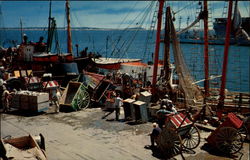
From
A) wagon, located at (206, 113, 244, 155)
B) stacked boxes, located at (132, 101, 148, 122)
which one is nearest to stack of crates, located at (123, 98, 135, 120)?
stacked boxes, located at (132, 101, 148, 122)

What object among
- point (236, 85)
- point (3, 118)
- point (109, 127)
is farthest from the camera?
point (236, 85)

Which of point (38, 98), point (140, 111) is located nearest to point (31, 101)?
point (38, 98)

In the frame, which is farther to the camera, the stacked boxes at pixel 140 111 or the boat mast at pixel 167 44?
the boat mast at pixel 167 44

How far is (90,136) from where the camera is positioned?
14.2 meters

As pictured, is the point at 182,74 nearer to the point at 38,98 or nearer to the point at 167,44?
the point at 167,44

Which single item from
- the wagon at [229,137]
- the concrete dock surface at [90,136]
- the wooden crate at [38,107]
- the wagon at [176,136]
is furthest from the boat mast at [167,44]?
the wooden crate at [38,107]

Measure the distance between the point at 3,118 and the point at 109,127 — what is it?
7164 millimetres

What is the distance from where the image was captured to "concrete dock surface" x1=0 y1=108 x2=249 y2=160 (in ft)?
38.9

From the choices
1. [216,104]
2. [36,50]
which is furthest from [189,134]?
[36,50]

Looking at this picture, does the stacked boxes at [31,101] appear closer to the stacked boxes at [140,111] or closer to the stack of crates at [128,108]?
the stack of crates at [128,108]

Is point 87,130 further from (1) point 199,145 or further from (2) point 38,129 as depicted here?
(1) point 199,145

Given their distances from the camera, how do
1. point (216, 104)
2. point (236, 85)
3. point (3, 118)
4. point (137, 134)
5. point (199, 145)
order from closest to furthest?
1. point (199, 145)
2. point (137, 134)
3. point (3, 118)
4. point (216, 104)
5. point (236, 85)

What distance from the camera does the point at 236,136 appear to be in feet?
38.7

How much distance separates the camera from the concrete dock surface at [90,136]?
38.9ft
